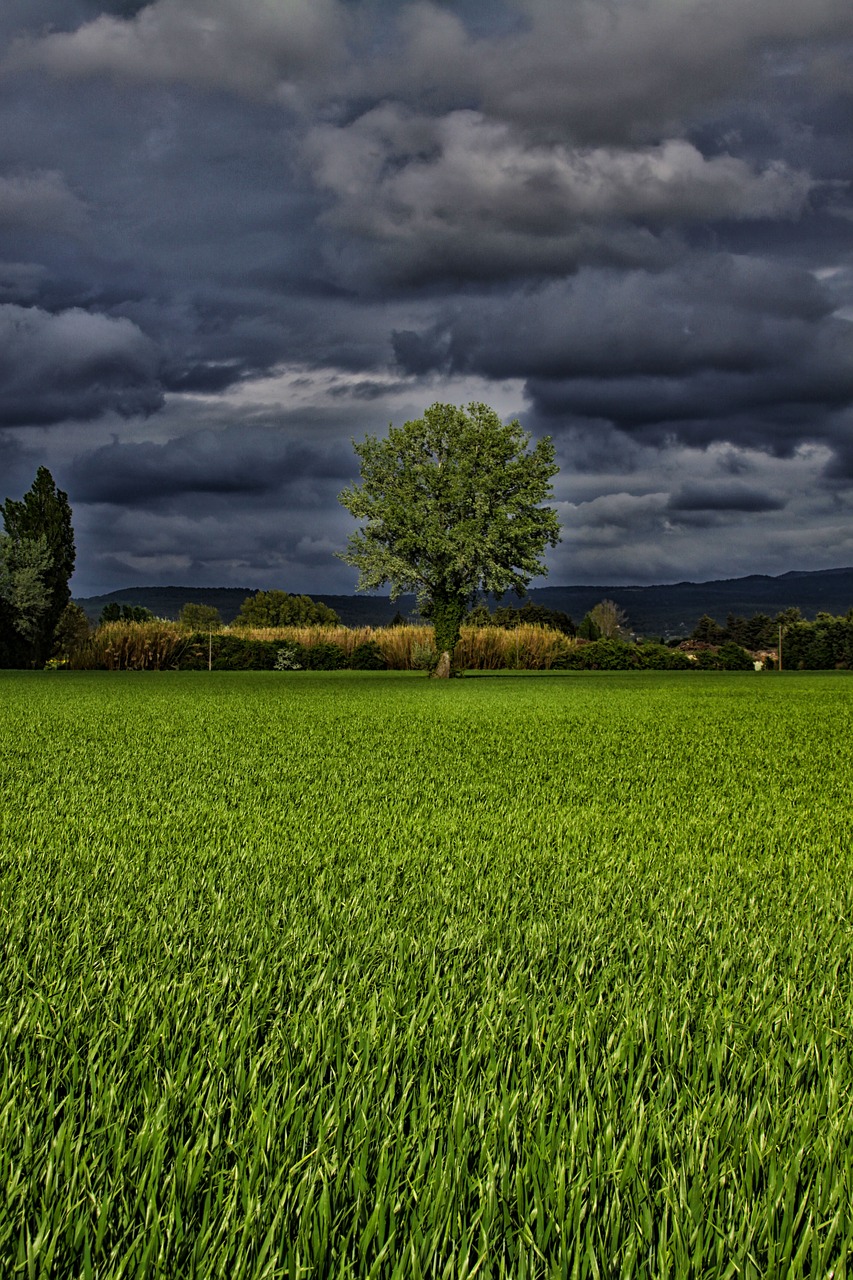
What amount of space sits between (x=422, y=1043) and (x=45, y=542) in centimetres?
4110

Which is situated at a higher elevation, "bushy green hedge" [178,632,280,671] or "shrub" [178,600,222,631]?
"shrub" [178,600,222,631]

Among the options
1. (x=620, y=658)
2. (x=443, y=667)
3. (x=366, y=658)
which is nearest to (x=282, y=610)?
(x=366, y=658)

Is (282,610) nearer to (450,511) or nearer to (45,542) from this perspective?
(45,542)

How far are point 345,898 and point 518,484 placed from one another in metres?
30.1

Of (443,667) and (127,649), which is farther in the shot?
(127,649)

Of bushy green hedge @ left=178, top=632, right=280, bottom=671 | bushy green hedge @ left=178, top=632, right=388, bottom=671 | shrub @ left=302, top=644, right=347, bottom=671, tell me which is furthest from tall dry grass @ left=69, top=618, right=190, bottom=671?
shrub @ left=302, top=644, right=347, bottom=671

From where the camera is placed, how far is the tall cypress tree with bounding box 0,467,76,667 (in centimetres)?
3898

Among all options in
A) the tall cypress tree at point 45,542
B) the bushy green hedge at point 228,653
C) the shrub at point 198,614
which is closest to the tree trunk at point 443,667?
the bushy green hedge at point 228,653

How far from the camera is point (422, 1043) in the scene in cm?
197

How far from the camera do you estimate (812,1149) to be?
1558mm

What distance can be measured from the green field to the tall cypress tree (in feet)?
121

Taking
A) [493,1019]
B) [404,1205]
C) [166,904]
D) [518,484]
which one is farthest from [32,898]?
[518,484]

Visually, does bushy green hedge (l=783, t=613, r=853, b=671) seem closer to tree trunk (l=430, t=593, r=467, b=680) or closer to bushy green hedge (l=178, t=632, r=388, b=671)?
bushy green hedge (l=178, t=632, r=388, b=671)

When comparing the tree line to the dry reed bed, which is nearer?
the tree line
